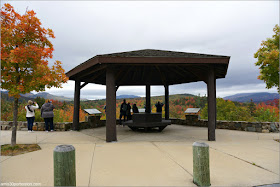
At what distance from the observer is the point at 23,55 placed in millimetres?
5801

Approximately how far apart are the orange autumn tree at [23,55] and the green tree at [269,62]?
8729 mm

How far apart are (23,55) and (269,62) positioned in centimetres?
943

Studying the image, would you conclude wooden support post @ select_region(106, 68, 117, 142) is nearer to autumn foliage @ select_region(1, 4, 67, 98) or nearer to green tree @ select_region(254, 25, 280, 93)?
autumn foliage @ select_region(1, 4, 67, 98)

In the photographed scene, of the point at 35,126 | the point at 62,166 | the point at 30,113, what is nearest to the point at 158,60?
the point at 62,166

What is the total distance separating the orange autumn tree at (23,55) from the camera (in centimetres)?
584

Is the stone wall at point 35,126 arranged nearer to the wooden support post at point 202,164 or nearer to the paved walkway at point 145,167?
the paved walkway at point 145,167

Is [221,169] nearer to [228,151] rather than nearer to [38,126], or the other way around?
[228,151]

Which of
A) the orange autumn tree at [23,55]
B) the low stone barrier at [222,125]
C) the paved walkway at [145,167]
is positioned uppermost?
the orange autumn tree at [23,55]

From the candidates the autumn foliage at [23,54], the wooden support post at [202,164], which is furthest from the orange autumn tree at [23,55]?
the wooden support post at [202,164]

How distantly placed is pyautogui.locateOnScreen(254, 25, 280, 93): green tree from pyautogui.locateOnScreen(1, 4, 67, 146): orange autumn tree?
28.6 feet

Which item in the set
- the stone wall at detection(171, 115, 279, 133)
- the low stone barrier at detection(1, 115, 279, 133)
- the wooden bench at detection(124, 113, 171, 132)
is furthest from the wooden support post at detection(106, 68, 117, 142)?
the stone wall at detection(171, 115, 279, 133)

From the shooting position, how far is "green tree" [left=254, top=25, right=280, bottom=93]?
7.76 meters

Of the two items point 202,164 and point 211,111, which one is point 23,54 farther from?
point 211,111

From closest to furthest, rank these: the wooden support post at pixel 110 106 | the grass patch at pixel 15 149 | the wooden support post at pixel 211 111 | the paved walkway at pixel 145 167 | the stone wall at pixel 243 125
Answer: the paved walkway at pixel 145 167 → the grass patch at pixel 15 149 → the wooden support post at pixel 110 106 → the wooden support post at pixel 211 111 → the stone wall at pixel 243 125
